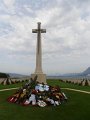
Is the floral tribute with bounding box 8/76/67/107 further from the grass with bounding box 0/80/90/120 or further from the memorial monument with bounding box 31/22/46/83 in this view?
the memorial monument with bounding box 31/22/46/83

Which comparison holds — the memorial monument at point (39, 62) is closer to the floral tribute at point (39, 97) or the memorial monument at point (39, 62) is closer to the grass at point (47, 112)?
the floral tribute at point (39, 97)

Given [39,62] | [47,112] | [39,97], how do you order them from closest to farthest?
1. [47,112]
2. [39,97]
3. [39,62]

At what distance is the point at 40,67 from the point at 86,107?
42.2 ft

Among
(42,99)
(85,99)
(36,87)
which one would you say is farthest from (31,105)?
(85,99)

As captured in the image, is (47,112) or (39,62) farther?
(39,62)

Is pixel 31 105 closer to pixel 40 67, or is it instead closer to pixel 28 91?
pixel 28 91

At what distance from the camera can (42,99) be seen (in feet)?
58.9

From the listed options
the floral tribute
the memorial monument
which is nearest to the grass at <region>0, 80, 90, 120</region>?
the floral tribute

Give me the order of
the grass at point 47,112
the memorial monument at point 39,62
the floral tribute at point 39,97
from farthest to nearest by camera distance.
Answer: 1. the memorial monument at point 39,62
2. the floral tribute at point 39,97
3. the grass at point 47,112

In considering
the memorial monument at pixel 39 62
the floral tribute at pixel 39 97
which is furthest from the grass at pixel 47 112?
the memorial monument at pixel 39 62

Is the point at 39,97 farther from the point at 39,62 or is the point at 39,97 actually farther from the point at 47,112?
the point at 39,62

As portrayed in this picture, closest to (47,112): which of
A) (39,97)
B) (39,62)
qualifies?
(39,97)

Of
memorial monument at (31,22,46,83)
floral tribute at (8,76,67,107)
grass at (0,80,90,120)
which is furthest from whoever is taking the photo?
memorial monument at (31,22,46,83)

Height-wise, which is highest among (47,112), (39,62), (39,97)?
(39,62)
